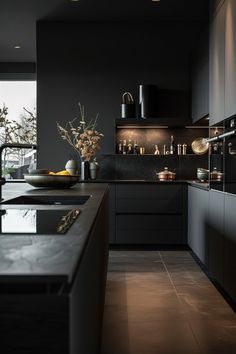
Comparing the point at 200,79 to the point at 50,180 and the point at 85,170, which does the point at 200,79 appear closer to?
the point at 85,170

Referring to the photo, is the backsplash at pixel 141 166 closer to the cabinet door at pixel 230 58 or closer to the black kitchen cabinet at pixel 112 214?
the black kitchen cabinet at pixel 112 214

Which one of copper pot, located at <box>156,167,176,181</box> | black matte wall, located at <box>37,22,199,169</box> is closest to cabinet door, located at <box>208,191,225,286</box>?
copper pot, located at <box>156,167,176,181</box>

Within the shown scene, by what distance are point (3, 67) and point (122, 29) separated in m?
2.77

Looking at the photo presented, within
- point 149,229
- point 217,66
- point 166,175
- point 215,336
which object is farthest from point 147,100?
point 215,336

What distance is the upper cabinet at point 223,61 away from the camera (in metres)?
3.59

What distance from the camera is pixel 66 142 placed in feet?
22.4

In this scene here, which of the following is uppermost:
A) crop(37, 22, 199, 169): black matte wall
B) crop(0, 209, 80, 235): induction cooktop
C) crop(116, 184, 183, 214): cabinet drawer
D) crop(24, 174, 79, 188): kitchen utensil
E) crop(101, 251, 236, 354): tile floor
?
crop(37, 22, 199, 169): black matte wall

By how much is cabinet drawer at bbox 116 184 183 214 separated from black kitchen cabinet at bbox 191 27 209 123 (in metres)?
0.94

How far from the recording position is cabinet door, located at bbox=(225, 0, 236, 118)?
139 inches

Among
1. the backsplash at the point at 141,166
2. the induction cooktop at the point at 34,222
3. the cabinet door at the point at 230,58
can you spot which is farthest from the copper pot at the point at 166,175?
the induction cooktop at the point at 34,222

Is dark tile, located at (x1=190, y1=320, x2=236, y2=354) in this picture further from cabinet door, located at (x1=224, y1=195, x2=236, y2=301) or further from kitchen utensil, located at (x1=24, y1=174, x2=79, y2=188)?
kitchen utensil, located at (x1=24, y1=174, x2=79, y2=188)

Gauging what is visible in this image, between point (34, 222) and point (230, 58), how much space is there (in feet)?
8.36

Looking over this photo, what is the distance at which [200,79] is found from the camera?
576 centimetres

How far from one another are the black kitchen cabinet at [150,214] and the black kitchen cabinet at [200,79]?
0.98m
